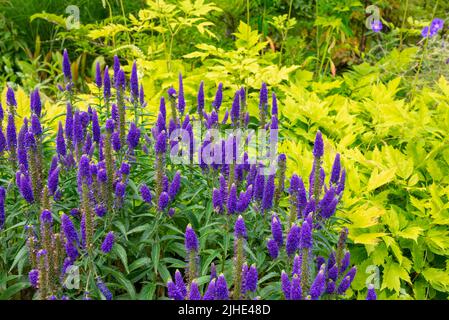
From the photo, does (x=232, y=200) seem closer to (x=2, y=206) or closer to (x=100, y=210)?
(x=100, y=210)

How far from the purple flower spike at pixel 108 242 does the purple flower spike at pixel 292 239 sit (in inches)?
26.9

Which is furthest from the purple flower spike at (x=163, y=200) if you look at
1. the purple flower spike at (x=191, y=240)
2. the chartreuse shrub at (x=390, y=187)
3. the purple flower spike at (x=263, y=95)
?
the purple flower spike at (x=263, y=95)

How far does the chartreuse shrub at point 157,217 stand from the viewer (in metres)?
2.24

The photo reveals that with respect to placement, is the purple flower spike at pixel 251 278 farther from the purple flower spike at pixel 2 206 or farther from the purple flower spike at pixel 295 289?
the purple flower spike at pixel 2 206

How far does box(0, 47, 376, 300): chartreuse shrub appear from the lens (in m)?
2.24

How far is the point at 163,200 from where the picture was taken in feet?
8.09

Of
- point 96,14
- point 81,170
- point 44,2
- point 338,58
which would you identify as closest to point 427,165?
point 81,170

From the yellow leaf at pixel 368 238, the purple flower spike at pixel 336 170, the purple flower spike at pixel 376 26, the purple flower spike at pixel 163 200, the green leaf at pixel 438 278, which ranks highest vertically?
the purple flower spike at pixel 376 26

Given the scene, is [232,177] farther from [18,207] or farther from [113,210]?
[18,207]

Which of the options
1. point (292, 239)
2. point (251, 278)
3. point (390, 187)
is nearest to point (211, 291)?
point (251, 278)

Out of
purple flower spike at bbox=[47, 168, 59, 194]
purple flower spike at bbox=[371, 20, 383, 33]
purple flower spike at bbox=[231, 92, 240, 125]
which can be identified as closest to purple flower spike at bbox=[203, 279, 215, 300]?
purple flower spike at bbox=[47, 168, 59, 194]
